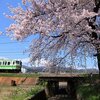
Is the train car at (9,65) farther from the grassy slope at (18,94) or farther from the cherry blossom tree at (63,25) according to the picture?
the cherry blossom tree at (63,25)

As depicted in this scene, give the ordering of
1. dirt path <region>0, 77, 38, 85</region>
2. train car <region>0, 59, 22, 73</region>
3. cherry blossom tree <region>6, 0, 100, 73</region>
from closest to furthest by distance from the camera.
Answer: cherry blossom tree <region>6, 0, 100, 73</region> → dirt path <region>0, 77, 38, 85</region> → train car <region>0, 59, 22, 73</region>

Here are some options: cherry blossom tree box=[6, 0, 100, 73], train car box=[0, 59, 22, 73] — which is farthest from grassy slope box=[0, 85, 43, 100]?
train car box=[0, 59, 22, 73]

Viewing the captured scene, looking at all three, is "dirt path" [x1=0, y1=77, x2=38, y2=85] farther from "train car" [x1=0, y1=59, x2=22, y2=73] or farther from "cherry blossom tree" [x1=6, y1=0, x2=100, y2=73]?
"cherry blossom tree" [x1=6, y1=0, x2=100, y2=73]

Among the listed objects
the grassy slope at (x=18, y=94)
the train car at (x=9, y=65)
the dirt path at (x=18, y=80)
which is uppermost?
the train car at (x=9, y=65)

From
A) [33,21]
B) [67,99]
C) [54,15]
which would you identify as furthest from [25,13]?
Answer: [67,99]

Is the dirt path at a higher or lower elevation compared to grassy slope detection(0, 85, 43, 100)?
higher

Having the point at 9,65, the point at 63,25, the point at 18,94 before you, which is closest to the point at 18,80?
the point at 9,65

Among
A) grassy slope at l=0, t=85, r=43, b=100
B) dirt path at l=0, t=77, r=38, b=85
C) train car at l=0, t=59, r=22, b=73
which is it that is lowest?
grassy slope at l=0, t=85, r=43, b=100

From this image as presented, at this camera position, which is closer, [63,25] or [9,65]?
[63,25]

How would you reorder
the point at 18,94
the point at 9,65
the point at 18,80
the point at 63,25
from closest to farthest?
the point at 63,25 → the point at 18,94 → the point at 18,80 → the point at 9,65

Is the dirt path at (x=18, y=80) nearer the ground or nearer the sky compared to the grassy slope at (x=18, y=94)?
nearer the sky

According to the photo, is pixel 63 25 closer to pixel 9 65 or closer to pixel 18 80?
pixel 18 80

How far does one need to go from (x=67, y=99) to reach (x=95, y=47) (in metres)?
24.4

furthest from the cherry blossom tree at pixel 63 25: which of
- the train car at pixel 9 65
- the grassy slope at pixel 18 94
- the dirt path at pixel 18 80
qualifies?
the train car at pixel 9 65
